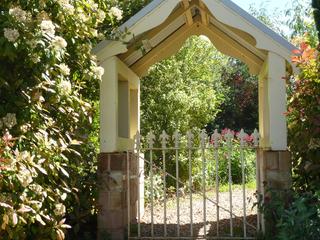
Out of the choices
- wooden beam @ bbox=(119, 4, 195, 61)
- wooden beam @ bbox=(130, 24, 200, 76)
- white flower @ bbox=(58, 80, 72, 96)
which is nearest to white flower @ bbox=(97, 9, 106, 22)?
wooden beam @ bbox=(119, 4, 195, 61)

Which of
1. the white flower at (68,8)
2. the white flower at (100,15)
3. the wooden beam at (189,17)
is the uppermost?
the wooden beam at (189,17)

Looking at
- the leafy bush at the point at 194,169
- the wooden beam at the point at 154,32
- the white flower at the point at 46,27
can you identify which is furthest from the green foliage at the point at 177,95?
the white flower at the point at 46,27

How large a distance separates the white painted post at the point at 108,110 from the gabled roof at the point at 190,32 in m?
0.27

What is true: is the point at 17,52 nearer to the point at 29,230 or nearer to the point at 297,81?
the point at 29,230

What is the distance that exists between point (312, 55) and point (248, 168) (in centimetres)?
938

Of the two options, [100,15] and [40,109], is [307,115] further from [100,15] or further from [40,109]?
[40,109]

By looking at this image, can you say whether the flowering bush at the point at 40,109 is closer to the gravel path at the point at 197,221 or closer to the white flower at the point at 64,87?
the white flower at the point at 64,87

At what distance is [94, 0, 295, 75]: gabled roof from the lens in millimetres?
6004

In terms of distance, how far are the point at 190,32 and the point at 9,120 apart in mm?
3902

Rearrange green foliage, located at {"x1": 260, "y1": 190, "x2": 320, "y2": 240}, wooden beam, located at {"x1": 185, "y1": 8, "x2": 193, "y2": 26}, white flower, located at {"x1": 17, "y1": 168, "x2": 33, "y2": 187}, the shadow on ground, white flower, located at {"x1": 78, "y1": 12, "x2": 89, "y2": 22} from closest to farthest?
white flower, located at {"x1": 17, "y1": 168, "x2": 33, "y2": 187} < green foliage, located at {"x1": 260, "y1": 190, "x2": 320, "y2": 240} < white flower, located at {"x1": 78, "y1": 12, "x2": 89, "y2": 22} < the shadow on ground < wooden beam, located at {"x1": 185, "y1": 8, "x2": 193, "y2": 26}

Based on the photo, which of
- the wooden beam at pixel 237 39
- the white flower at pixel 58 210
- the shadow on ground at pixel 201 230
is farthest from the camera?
the wooden beam at pixel 237 39

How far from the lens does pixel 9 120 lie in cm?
451

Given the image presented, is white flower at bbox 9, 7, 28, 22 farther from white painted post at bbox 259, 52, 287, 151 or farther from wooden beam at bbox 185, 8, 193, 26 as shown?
white painted post at bbox 259, 52, 287, 151

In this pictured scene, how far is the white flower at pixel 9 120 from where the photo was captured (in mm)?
4492
